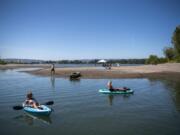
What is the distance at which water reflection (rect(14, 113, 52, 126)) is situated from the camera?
1548cm

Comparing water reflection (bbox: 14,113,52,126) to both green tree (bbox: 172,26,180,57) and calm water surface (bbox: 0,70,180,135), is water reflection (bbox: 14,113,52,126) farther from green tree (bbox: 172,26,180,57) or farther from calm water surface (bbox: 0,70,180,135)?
green tree (bbox: 172,26,180,57)

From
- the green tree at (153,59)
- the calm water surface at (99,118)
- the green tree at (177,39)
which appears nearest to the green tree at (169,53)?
the green tree at (153,59)

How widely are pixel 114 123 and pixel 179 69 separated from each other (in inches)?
1826

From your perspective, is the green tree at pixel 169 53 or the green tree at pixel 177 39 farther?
the green tree at pixel 169 53

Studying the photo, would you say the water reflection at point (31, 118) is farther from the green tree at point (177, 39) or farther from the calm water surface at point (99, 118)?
the green tree at point (177, 39)

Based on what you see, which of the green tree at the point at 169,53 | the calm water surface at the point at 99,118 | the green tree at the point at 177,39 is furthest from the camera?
the green tree at the point at 169,53

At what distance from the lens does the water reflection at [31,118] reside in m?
15.5

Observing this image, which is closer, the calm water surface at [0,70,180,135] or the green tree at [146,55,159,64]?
the calm water surface at [0,70,180,135]

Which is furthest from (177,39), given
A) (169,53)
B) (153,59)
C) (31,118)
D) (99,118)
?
(31,118)

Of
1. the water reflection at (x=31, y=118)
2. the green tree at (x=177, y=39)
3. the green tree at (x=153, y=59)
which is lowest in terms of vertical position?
the water reflection at (x=31, y=118)

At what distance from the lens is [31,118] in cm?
1645

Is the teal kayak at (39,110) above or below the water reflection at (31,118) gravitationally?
above

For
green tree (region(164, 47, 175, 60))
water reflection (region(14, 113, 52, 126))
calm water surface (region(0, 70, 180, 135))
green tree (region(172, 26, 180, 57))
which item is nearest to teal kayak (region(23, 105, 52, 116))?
water reflection (region(14, 113, 52, 126))

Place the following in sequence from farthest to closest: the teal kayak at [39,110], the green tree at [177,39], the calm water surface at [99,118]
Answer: the green tree at [177,39], the teal kayak at [39,110], the calm water surface at [99,118]
